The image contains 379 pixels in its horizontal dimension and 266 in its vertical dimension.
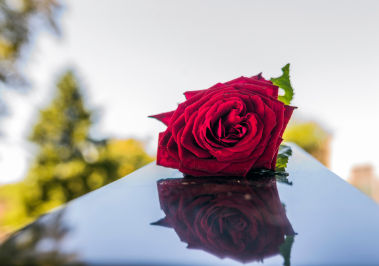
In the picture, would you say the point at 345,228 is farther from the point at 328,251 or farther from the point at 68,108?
the point at 68,108

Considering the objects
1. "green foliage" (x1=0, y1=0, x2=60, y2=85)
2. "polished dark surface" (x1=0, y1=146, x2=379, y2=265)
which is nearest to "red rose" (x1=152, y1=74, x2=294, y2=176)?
"polished dark surface" (x1=0, y1=146, x2=379, y2=265)

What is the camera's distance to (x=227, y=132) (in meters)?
0.74

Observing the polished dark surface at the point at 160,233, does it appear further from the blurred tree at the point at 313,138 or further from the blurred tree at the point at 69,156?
the blurred tree at the point at 69,156

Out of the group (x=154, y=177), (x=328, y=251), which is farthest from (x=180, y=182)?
(x=328, y=251)

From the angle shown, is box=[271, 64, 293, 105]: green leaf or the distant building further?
the distant building

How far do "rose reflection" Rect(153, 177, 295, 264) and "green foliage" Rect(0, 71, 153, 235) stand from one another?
8.85 m

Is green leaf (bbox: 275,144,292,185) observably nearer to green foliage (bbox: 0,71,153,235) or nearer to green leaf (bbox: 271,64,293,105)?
green leaf (bbox: 271,64,293,105)

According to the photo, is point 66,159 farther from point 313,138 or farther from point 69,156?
Result: point 313,138

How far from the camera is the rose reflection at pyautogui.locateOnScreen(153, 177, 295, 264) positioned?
0.32m

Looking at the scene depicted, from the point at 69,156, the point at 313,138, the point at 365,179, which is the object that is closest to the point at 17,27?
the point at 69,156

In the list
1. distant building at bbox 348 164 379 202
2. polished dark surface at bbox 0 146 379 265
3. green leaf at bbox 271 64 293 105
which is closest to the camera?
polished dark surface at bbox 0 146 379 265

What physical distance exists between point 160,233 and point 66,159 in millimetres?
10437

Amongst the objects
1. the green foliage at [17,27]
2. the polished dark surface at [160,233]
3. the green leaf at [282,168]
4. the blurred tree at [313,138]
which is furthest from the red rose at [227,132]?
the green foliage at [17,27]

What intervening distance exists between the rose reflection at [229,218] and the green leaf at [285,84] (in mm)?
415
